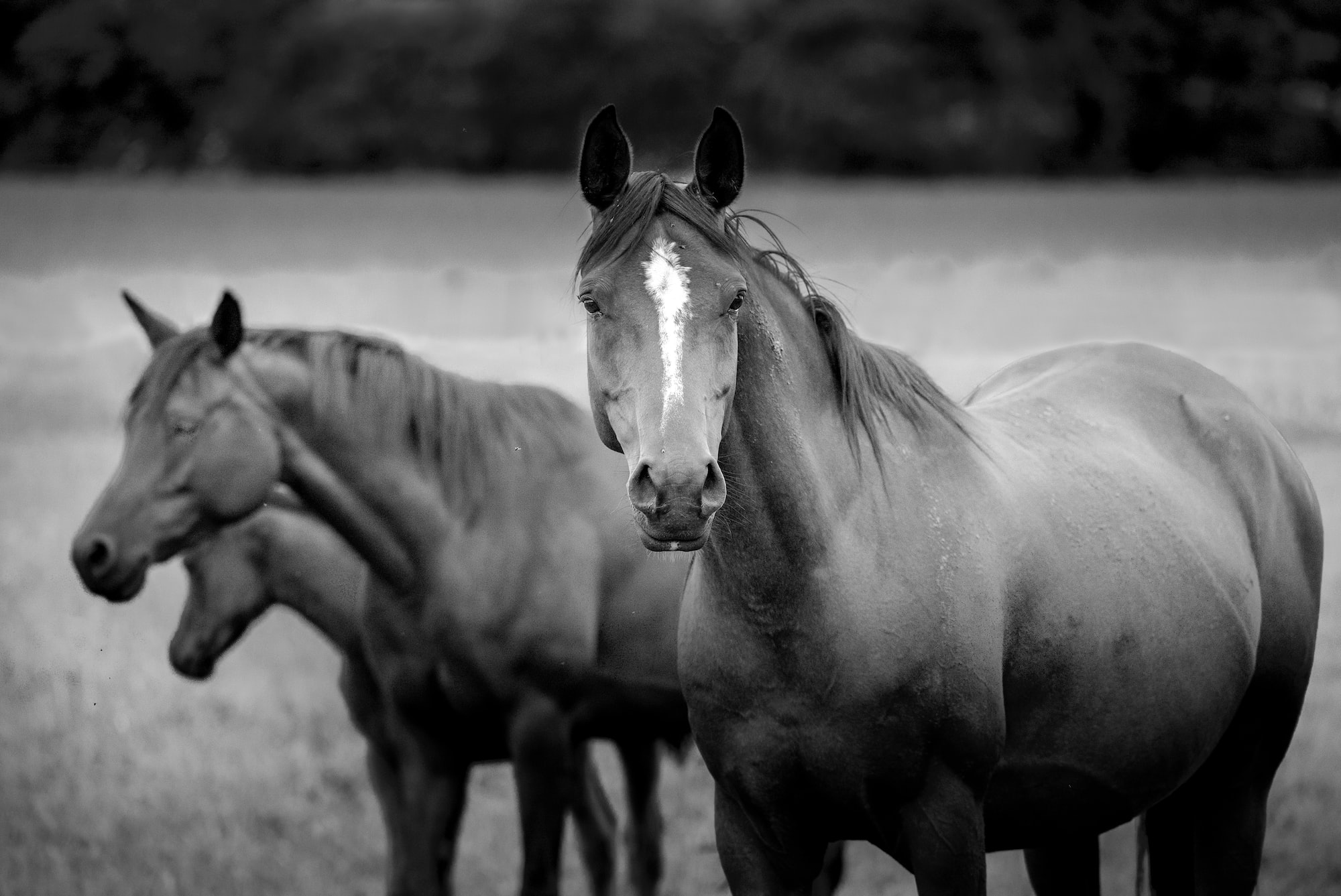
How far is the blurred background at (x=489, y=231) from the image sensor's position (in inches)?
252

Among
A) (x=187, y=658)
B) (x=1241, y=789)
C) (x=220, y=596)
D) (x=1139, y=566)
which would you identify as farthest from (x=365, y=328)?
(x=1139, y=566)

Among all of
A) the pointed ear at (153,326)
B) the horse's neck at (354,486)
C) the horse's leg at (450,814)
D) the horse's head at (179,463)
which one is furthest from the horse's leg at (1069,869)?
the pointed ear at (153,326)

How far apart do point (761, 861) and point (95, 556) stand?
97.0 inches

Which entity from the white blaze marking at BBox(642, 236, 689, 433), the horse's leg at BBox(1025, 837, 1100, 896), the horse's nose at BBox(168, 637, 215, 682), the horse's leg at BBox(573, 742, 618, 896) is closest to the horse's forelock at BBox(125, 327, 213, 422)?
the horse's nose at BBox(168, 637, 215, 682)

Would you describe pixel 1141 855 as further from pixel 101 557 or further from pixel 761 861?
pixel 101 557

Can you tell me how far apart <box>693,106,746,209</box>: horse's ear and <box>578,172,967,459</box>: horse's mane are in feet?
0.12

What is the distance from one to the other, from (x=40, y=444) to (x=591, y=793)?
6320 millimetres

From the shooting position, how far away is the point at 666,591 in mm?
4672

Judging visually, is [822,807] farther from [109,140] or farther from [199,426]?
[109,140]

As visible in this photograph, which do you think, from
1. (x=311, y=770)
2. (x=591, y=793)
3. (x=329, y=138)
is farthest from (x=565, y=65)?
(x=591, y=793)

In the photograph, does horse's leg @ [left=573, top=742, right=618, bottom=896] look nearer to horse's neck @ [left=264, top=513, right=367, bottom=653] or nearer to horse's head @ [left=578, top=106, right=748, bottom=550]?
horse's neck @ [left=264, top=513, right=367, bottom=653]

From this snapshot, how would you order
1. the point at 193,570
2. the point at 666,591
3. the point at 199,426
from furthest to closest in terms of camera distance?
the point at 193,570 → the point at 666,591 → the point at 199,426

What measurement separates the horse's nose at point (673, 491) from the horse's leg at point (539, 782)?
222 centimetres

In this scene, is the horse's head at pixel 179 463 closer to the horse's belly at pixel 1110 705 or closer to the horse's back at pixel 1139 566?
the horse's back at pixel 1139 566
